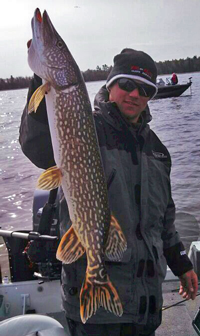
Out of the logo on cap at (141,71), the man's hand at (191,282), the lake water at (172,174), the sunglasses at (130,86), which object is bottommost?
the lake water at (172,174)

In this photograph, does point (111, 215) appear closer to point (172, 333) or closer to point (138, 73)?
point (138, 73)

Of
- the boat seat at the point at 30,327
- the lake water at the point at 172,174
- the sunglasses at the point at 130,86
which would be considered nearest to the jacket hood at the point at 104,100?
the sunglasses at the point at 130,86

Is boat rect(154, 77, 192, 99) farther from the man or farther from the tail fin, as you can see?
the tail fin

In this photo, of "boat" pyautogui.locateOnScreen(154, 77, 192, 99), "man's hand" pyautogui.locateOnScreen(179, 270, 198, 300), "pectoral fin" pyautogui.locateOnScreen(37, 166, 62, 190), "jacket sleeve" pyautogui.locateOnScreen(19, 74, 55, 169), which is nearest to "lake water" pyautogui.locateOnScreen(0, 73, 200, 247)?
"man's hand" pyautogui.locateOnScreen(179, 270, 198, 300)

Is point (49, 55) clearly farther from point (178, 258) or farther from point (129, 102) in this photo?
point (178, 258)

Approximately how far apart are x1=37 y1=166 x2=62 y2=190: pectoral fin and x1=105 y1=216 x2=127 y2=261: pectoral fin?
1.23 feet

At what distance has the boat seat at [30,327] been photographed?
2.21m

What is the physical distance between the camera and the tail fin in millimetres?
2047

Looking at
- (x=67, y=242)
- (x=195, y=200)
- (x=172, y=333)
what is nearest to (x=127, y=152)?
(x=67, y=242)

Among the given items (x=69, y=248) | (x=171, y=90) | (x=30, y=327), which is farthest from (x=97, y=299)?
(x=171, y=90)

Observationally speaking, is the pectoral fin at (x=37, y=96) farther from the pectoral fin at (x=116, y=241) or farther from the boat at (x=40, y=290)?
the boat at (x=40, y=290)

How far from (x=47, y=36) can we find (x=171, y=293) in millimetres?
2911

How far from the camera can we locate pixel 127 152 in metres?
2.38

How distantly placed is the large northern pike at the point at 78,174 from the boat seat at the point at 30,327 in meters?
0.37
